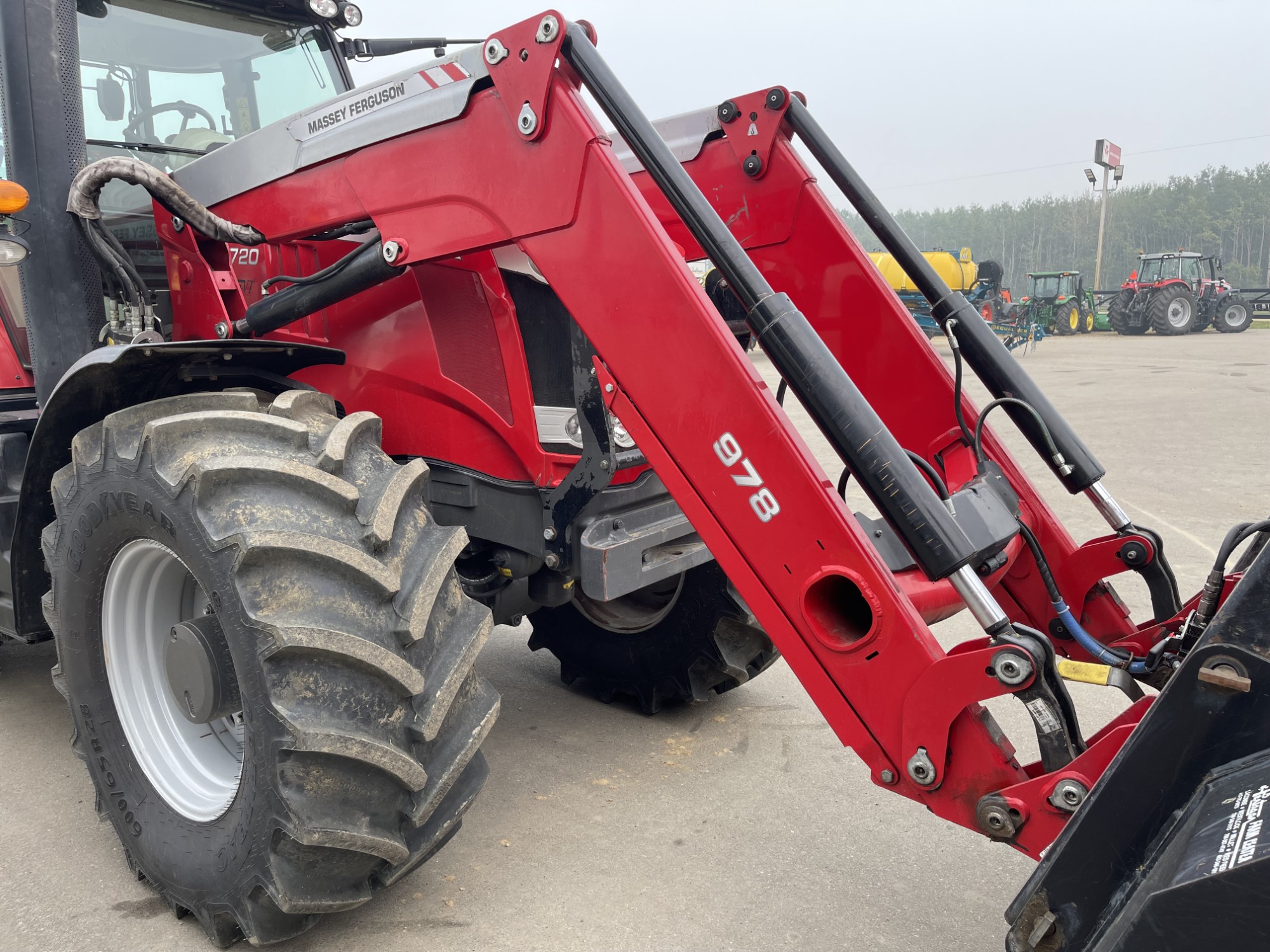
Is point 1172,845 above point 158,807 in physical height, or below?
above

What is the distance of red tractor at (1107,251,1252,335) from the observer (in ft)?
83.6

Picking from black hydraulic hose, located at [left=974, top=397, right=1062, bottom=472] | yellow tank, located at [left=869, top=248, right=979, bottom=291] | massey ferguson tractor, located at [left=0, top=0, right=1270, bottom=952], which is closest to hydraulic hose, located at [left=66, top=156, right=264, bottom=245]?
massey ferguson tractor, located at [left=0, top=0, right=1270, bottom=952]

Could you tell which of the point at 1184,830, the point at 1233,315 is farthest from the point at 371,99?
the point at 1233,315

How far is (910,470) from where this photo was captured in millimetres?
1786

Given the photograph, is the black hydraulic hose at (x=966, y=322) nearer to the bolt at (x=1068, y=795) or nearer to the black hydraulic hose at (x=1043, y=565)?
the black hydraulic hose at (x=1043, y=565)

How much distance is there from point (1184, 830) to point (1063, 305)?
2811cm

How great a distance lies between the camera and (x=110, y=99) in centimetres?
324

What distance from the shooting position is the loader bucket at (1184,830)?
51.6 inches

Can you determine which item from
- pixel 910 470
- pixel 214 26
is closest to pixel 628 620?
pixel 910 470

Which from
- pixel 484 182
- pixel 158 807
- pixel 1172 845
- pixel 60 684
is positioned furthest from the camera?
pixel 60 684

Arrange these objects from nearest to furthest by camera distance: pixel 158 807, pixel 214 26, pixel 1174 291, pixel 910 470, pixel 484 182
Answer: pixel 910 470 < pixel 484 182 < pixel 158 807 < pixel 214 26 < pixel 1174 291

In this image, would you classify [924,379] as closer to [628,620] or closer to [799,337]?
[799,337]

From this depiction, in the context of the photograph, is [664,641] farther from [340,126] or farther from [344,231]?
[340,126]

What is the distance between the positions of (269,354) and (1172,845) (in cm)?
233
